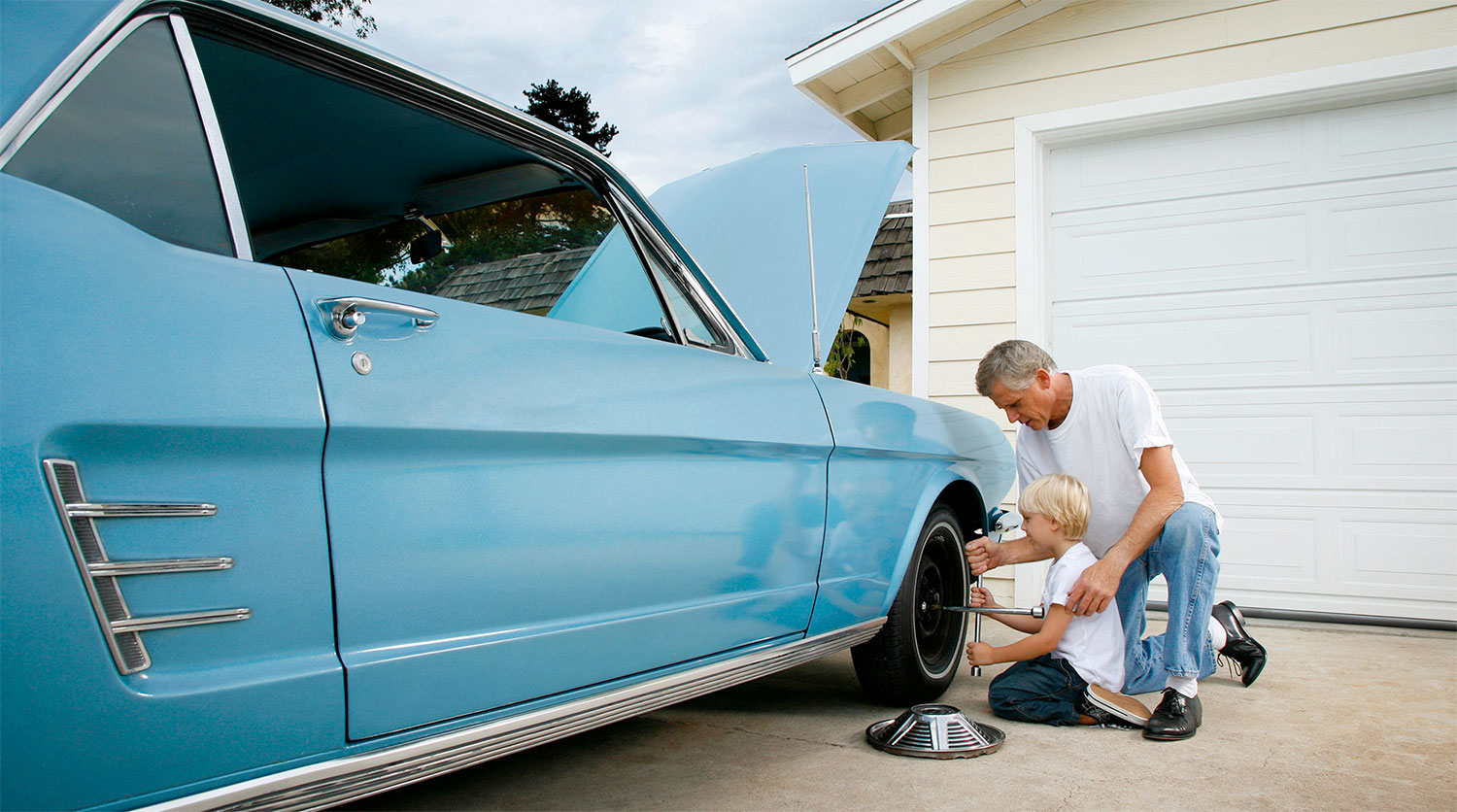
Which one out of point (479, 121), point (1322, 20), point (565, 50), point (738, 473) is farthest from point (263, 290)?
point (565, 50)

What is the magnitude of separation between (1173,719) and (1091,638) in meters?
0.31

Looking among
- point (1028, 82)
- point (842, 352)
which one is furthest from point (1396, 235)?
point (842, 352)

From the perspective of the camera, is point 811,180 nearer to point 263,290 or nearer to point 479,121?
point 479,121

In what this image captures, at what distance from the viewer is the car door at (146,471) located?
100 centimetres

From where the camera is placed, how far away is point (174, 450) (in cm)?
113

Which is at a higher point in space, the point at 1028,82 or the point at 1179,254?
the point at 1028,82

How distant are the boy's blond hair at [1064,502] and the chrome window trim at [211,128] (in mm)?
2378

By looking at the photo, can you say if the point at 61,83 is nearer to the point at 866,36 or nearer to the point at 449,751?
the point at 449,751

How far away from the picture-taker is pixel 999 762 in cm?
246

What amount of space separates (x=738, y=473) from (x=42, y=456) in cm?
133

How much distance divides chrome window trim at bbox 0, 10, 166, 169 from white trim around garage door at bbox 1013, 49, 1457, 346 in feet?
14.9

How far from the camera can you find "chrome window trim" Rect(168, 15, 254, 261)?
4.48 feet

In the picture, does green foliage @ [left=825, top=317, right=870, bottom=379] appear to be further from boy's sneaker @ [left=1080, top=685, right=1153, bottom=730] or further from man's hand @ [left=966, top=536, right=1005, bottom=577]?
boy's sneaker @ [left=1080, top=685, right=1153, bottom=730]

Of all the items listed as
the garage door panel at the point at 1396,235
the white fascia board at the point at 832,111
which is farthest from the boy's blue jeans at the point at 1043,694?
the white fascia board at the point at 832,111
